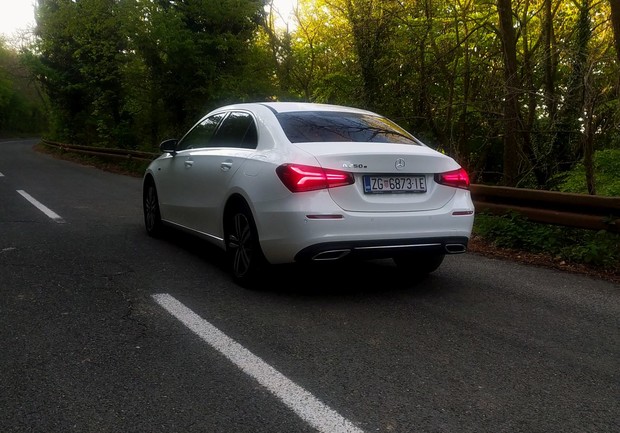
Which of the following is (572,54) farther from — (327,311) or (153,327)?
(153,327)

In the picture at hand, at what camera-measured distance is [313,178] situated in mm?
4641

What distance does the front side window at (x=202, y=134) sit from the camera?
6.47 meters

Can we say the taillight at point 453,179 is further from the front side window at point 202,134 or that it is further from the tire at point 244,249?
the front side window at point 202,134

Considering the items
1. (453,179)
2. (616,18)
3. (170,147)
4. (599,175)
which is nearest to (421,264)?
(453,179)

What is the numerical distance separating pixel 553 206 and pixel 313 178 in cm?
357

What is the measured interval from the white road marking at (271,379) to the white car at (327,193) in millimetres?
907

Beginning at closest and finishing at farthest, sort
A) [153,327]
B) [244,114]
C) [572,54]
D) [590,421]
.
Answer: [590,421], [153,327], [244,114], [572,54]

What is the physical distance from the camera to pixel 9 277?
5.52 meters

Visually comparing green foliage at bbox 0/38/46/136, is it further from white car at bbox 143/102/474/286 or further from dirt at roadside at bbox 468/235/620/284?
white car at bbox 143/102/474/286

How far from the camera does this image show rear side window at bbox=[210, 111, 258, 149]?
555cm

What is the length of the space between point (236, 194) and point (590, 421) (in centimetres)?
335

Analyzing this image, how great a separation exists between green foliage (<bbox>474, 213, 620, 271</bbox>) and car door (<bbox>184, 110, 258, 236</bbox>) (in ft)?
11.5

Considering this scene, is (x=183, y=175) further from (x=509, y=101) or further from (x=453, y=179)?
(x=509, y=101)

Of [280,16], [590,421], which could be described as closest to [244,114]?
[590,421]
